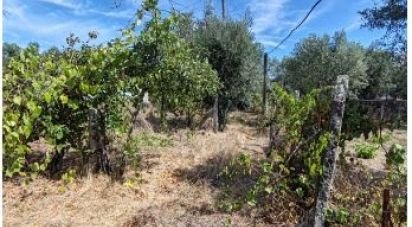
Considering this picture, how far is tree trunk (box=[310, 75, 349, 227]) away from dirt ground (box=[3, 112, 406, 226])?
1040 millimetres

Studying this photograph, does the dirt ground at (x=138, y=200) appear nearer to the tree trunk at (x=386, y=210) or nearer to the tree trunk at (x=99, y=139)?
the tree trunk at (x=99, y=139)

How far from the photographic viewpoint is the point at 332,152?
3.10 m

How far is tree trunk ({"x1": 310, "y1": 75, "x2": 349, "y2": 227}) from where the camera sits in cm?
306

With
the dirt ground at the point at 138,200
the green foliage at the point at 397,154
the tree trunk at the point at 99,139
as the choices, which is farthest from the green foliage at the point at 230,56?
the green foliage at the point at 397,154

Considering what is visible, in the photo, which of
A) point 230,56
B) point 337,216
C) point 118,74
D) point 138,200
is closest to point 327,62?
point 230,56

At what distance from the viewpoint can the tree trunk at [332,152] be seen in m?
3.06

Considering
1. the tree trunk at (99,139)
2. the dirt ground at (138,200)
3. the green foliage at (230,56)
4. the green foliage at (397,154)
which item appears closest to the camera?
the green foliage at (397,154)

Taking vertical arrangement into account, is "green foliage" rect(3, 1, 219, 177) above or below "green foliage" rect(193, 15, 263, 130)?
below

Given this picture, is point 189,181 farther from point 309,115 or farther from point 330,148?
point 330,148

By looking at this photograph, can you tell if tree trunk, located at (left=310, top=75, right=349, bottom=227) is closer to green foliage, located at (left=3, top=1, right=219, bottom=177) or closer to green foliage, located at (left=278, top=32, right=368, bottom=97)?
green foliage, located at (left=3, top=1, right=219, bottom=177)

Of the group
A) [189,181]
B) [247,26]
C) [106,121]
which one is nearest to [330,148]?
[189,181]

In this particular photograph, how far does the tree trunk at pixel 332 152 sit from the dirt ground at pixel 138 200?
1040 millimetres

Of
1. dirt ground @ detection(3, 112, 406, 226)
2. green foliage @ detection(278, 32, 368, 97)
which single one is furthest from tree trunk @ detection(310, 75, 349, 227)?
green foliage @ detection(278, 32, 368, 97)

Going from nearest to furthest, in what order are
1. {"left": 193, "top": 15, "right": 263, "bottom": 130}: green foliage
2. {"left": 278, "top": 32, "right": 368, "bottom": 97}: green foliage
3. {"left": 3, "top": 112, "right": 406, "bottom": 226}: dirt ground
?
{"left": 3, "top": 112, "right": 406, "bottom": 226}: dirt ground → {"left": 193, "top": 15, "right": 263, "bottom": 130}: green foliage → {"left": 278, "top": 32, "right": 368, "bottom": 97}: green foliage
